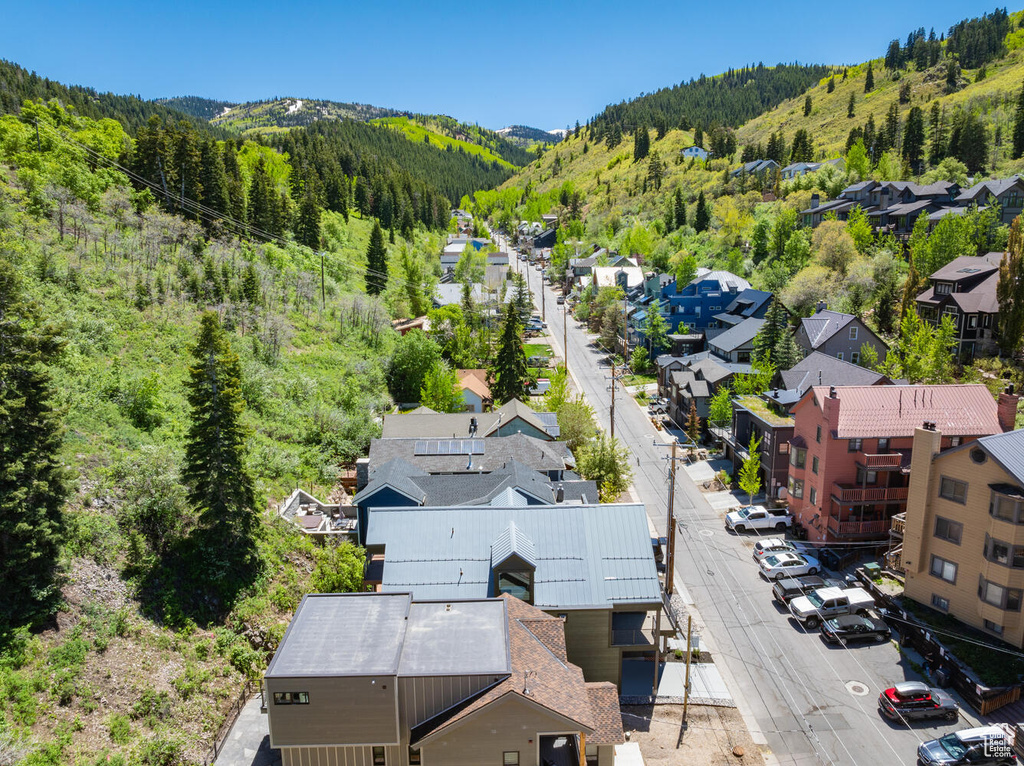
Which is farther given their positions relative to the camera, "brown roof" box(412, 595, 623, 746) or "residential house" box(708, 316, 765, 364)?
"residential house" box(708, 316, 765, 364)

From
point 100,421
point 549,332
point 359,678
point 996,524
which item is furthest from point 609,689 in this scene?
point 549,332

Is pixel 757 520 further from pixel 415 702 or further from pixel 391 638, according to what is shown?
pixel 415 702

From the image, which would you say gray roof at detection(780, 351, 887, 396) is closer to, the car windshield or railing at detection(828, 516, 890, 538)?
railing at detection(828, 516, 890, 538)

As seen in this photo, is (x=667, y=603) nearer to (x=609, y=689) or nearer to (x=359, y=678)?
(x=609, y=689)

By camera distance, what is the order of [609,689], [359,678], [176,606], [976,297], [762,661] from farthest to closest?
1. [976,297]
2. [762,661]
3. [176,606]
4. [609,689]
5. [359,678]

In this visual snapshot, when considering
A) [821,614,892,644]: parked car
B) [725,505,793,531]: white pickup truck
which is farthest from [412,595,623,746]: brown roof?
[725,505,793,531]: white pickup truck
